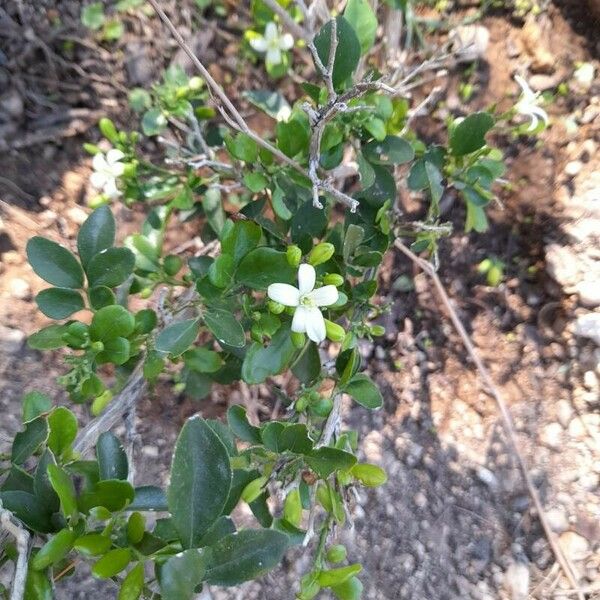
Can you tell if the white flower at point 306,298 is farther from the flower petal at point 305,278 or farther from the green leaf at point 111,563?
the green leaf at point 111,563

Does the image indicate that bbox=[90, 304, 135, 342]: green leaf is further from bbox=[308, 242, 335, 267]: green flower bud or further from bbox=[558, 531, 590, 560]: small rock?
bbox=[558, 531, 590, 560]: small rock

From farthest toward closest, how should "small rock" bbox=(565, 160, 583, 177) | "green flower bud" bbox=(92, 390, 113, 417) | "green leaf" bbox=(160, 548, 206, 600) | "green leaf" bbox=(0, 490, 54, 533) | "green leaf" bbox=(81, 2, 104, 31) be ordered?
"green leaf" bbox=(81, 2, 104, 31)
"small rock" bbox=(565, 160, 583, 177)
"green flower bud" bbox=(92, 390, 113, 417)
"green leaf" bbox=(0, 490, 54, 533)
"green leaf" bbox=(160, 548, 206, 600)

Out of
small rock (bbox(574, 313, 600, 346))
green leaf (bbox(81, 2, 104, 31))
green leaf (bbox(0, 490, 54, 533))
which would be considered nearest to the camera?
green leaf (bbox(0, 490, 54, 533))

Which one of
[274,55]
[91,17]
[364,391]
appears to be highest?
[91,17]

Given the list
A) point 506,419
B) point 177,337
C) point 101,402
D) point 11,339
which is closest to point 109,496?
point 177,337

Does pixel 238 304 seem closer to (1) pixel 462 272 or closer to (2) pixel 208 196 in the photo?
(2) pixel 208 196

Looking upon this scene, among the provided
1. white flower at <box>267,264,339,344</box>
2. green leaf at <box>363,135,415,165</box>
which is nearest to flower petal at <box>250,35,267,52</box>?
green leaf at <box>363,135,415,165</box>

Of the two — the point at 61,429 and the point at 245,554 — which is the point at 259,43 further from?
the point at 245,554

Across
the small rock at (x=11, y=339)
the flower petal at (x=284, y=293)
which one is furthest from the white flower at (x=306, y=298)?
the small rock at (x=11, y=339)
